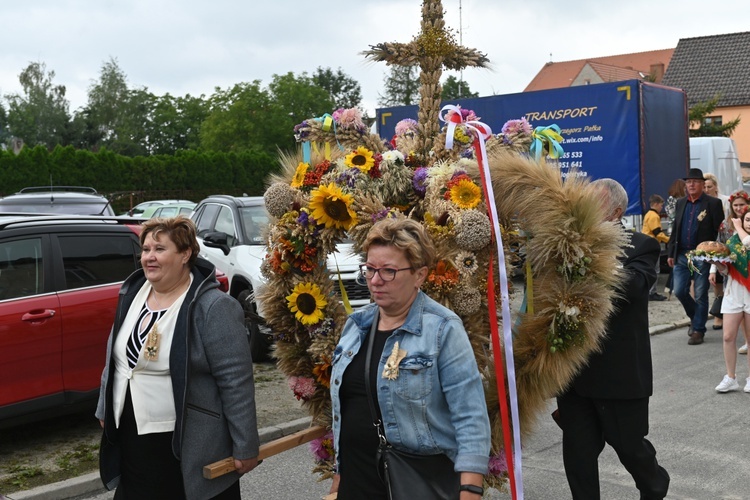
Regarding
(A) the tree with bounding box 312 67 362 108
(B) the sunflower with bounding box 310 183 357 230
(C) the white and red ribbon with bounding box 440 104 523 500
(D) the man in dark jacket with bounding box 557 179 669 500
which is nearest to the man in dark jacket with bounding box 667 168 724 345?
(D) the man in dark jacket with bounding box 557 179 669 500

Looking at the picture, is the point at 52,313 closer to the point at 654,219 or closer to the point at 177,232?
the point at 177,232

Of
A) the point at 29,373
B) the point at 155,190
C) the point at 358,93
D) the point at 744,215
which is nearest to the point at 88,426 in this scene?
the point at 29,373

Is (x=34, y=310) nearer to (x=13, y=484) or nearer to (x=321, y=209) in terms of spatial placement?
(x=13, y=484)

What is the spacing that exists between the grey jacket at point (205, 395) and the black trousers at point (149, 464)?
0.08 meters

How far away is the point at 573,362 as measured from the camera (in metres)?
3.89

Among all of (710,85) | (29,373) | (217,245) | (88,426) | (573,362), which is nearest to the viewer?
(573,362)

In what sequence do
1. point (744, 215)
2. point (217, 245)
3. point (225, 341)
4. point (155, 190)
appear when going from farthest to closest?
point (155, 190)
point (217, 245)
point (744, 215)
point (225, 341)

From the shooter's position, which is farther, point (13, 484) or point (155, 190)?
point (155, 190)

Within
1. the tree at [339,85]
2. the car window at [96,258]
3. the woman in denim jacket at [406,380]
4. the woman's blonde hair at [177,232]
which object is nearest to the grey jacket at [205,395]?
the woman's blonde hair at [177,232]

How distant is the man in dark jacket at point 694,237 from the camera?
10.4 meters

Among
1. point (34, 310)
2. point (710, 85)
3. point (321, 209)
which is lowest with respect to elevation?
point (34, 310)

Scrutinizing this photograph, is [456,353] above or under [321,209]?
under

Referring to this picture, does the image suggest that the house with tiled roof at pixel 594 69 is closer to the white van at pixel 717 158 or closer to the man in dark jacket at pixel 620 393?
the white van at pixel 717 158

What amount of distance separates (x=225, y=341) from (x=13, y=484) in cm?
294
